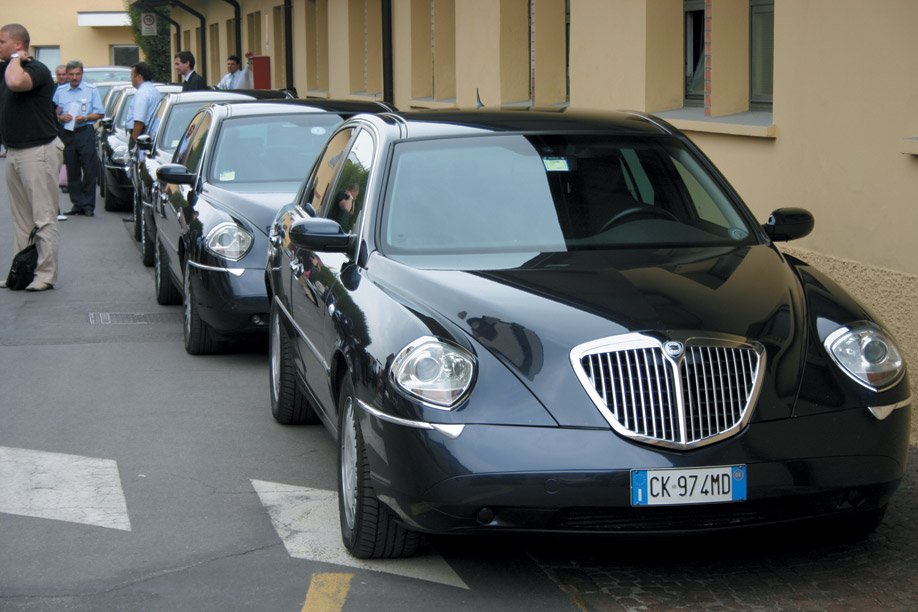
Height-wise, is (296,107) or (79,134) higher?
(296,107)

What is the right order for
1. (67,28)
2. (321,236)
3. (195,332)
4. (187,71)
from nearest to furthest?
(321,236) → (195,332) → (187,71) → (67,28)

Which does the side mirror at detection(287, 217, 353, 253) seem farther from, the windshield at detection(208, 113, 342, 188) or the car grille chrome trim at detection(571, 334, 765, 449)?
the windshield at detection(208, 113, 342, 188)

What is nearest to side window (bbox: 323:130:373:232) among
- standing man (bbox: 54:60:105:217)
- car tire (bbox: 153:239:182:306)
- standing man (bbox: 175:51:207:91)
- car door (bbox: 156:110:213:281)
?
car door (bbox: 156:110:213:281)

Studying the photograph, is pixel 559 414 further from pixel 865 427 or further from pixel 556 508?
pixel 865 427

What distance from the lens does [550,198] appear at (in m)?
5.95

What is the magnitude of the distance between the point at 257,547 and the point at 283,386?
210cm

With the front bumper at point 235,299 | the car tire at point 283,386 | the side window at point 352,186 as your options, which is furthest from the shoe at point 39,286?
the side window at point 352,186

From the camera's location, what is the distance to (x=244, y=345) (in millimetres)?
10211

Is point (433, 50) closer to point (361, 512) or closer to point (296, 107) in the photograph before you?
point (296, 107)

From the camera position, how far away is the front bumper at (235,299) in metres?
9.16

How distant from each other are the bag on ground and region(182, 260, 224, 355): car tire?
3.26 meters

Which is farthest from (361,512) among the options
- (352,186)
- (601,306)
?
(352,186)

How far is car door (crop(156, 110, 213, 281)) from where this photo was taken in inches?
402

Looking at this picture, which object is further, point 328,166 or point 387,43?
point 387,43
